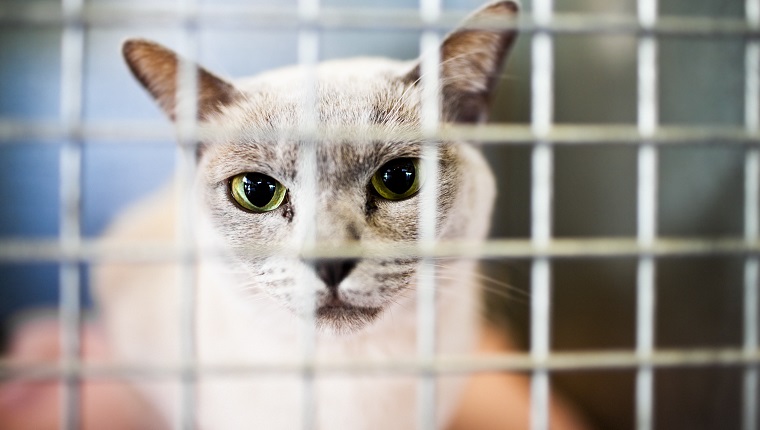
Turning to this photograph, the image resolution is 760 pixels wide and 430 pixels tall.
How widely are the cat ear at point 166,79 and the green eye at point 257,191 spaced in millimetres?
123

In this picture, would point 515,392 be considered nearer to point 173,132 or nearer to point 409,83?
point 409,83

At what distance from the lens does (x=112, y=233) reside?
4.83 ft

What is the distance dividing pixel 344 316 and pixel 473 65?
1.41 feet

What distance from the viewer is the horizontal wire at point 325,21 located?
567 mm

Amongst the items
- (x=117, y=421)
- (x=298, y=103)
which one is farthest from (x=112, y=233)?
(x=298, y=103)

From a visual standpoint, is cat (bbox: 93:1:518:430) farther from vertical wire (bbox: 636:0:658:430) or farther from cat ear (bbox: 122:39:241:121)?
vertical wire (bbox: 636:0:658:430)

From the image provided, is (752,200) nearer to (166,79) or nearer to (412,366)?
(412,366)

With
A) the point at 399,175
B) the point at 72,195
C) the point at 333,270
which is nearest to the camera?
the point at 72,195

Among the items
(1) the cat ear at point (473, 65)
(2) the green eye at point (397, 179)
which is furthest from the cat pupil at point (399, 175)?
(1) the cat ear at point (473, 65)

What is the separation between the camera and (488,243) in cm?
66

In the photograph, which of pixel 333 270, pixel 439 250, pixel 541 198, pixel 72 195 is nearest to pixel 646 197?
pixel 541 198

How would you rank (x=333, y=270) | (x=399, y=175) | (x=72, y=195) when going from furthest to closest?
(x=399, y=175) → (x=333, y=270) → (x=72, y=195)

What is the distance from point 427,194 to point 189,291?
288mm

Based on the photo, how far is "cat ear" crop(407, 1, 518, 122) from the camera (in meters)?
0.79
